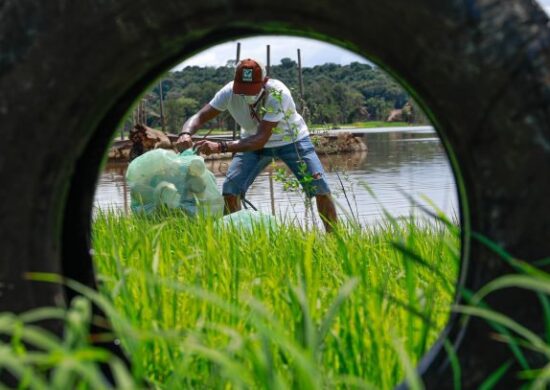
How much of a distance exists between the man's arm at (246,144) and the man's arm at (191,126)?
14 cm

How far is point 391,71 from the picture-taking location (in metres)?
1.31

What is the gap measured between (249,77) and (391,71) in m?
4.49

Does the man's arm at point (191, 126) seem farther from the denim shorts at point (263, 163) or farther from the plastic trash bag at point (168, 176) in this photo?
the denim shorts at point (263, 163)

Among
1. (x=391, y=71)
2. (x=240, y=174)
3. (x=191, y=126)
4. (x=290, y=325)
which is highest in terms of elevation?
(x=391, y=71)

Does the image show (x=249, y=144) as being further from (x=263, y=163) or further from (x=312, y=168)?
(x=312, y=168)

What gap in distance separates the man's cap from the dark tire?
445cm

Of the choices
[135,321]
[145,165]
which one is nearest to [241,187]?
[145,165]

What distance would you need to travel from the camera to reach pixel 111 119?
1.46 metres

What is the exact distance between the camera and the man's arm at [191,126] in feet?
19.6

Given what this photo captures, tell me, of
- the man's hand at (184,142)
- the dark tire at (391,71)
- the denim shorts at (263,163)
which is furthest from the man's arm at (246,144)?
the dark tire at (391,71)

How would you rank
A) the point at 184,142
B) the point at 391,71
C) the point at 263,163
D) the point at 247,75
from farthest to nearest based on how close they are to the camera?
1. the point at 263,163
2. the point at 184,142
3. the point at 247,75
4. the point at 391,71

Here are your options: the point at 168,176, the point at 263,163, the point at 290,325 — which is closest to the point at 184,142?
the point at 168,176

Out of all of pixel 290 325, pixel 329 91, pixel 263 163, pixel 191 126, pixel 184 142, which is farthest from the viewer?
pixel 329 91

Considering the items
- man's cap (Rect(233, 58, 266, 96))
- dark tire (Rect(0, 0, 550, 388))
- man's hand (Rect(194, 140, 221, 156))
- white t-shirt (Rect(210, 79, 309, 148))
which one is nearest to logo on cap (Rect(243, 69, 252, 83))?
man's cap (Rect(233, 58, 266, 96))
